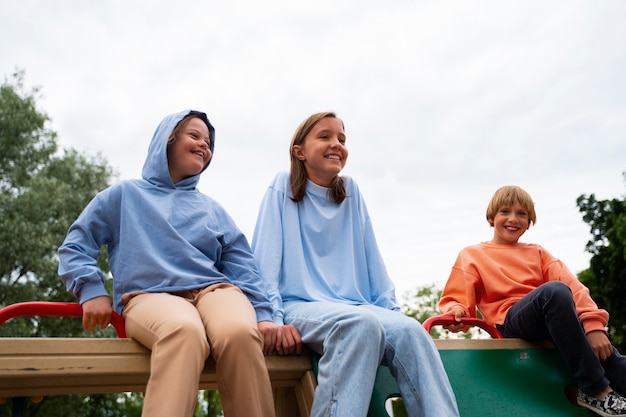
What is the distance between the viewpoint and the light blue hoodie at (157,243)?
2.44 m

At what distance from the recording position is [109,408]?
13672 mm

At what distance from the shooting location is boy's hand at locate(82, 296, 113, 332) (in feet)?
7.45

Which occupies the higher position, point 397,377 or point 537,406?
point 397,377

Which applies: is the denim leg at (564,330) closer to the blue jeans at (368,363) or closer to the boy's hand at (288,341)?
the blue jeans at (368,363)

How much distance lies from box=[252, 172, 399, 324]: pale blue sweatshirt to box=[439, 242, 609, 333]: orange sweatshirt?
64cm

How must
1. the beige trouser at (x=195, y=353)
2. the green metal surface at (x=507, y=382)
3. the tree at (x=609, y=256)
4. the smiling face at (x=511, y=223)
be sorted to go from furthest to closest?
the tree at (x=609, y=256), the smiling face at (x=511, y=223), the green metal surface at (x=507, y=382), the beige trouser at (x=195, y=353)

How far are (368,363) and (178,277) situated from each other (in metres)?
0.85

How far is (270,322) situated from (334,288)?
1.47 ft

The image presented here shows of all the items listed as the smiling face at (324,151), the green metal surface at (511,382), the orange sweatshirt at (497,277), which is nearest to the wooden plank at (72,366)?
the green metal surface at (511,382)

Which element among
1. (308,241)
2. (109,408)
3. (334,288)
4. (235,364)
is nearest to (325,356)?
(235,364)

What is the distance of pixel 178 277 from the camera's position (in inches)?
97.1

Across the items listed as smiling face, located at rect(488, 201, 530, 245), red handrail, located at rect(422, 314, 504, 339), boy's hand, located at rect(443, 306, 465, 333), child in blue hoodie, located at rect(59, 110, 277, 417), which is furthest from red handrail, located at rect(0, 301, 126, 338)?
A: smiling face, located at rect(488, 201, 530, 245)

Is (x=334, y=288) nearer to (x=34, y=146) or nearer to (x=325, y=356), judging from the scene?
(x=325, y=356)

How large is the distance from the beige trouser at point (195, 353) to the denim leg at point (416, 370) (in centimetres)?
47
